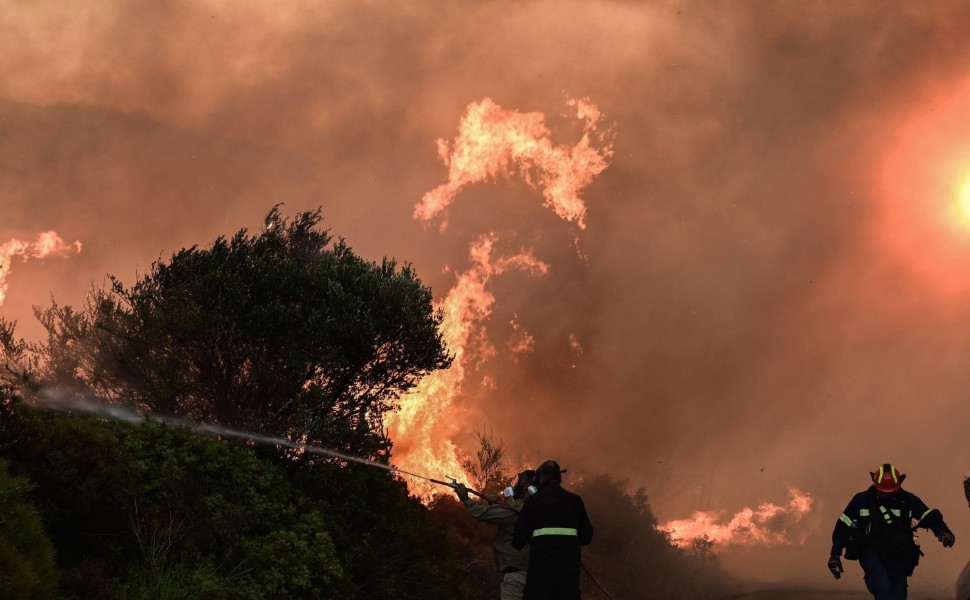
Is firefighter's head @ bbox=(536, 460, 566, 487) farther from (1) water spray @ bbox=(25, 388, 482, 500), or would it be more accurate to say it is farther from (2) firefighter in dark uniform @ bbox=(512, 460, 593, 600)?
(1) water spray @ bbox=(25, 388, 482, 500)

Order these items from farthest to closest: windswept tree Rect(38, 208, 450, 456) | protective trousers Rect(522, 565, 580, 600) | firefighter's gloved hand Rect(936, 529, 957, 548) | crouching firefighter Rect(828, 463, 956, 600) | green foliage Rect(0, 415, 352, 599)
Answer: windswept tree Rect(38, 208, 450, 456), green foliage Rect(0, 415, 352, 599), crouching firefighter Rect(828, 463, 956, 600), firefighter's gloved hand Rect(936, 529, 957, 548), protective trousers Rect(522, 565, 580, 600)

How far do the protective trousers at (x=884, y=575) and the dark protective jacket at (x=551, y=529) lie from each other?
3682mm

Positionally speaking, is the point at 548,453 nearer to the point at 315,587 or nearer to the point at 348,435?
the point at 348,435

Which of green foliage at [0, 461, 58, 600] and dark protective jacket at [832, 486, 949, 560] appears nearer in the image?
green foliage at [0, 461, 58, 600]

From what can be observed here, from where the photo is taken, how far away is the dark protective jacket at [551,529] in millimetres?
9883

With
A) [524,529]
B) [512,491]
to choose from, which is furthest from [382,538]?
[524,529]

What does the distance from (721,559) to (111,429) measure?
5901 centimetres

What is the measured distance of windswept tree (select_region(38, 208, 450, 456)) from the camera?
2191cm

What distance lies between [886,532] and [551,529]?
14.3 feet

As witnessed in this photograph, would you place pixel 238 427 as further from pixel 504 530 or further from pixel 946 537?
pixel 946 537

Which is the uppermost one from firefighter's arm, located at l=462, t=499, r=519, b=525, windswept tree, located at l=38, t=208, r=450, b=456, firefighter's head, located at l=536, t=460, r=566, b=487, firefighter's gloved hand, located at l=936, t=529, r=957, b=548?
windswept tree, located at l=38, t=208, r=450, b=456

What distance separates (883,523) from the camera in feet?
35.8

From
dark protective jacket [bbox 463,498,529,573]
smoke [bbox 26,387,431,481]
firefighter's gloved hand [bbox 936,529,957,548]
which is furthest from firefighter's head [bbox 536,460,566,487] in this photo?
smoke [bbox 26,387,431,481]

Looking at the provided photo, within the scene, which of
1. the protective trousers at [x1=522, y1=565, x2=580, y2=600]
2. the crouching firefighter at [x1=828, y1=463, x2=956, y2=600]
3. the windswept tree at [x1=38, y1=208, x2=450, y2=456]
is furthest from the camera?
the windswept tree at [x1=38, y1=208, x2=450, y2=456]
